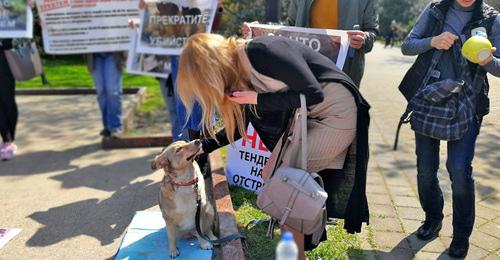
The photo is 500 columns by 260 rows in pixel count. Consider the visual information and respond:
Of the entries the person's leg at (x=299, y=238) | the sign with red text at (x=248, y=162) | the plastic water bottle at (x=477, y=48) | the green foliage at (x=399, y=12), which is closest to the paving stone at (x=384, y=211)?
the sign with red text at (x=248, y=162)

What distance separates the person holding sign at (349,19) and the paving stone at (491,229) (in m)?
1.60

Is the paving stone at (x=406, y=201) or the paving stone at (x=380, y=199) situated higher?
the paving stone at (x=406, y=201)

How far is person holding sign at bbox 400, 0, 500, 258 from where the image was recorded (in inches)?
121

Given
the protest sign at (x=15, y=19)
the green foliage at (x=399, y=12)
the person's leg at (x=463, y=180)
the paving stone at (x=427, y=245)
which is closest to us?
the person's leg at (x=463, y=180)

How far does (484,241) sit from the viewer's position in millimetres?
3639

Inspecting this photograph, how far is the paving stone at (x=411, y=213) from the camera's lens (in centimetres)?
410

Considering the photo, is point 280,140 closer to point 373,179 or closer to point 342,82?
point 342,82

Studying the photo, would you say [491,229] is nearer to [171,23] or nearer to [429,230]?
[429,230]

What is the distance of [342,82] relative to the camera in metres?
2.73

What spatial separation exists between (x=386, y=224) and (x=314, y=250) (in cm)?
88

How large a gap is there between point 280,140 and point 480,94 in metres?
1.45

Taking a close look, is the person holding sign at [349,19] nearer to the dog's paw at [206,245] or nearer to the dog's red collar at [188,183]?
the dog's red collar at [188,183]

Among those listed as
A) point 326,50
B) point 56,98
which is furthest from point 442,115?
point 56,98

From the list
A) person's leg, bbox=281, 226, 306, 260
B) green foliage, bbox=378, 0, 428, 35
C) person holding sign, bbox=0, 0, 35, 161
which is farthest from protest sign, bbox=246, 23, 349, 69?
person holding sign, bbox=0, 0, 35, 161
